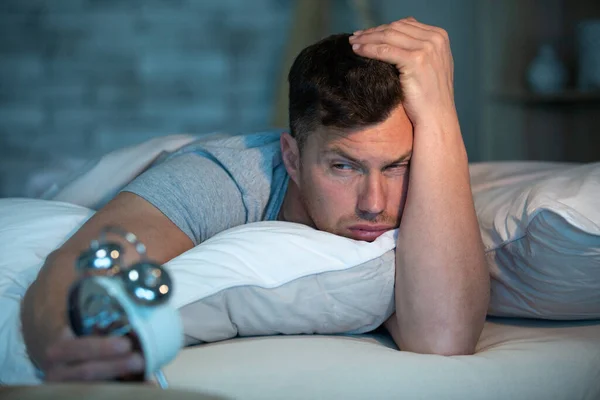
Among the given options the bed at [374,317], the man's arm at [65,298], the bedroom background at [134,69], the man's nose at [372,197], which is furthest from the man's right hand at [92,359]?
the bedroom background at [134,69]

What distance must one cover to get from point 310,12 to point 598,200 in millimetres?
2164

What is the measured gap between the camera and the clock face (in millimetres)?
776

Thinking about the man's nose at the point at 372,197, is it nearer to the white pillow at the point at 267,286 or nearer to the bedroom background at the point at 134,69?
the white pillow at the point at 267,286

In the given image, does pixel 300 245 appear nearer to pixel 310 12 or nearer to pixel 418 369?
pixel 418 369

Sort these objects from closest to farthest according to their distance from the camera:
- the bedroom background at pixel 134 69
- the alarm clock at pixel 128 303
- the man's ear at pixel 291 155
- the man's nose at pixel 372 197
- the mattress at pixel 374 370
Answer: the alarm clock at pixel 128 303, the mattress at pixel 374 370, the man's nose at pixel 372 197, the man's ear at pixel 291 155, the bedroom background at pixel 134 69

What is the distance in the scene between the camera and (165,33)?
3344 mm

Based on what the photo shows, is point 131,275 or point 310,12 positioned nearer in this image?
point 131,275

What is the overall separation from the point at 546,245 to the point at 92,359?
77 centimetres

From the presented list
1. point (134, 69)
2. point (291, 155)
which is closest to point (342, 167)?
point (291, 155)

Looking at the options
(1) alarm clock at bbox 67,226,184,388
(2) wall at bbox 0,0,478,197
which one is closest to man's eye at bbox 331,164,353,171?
(1) alarm clock at bbox 67,226,184,388

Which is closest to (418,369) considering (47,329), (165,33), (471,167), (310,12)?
(47,329)

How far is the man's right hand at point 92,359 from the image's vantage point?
2.54ft

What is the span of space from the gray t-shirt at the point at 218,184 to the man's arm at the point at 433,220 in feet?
1.11

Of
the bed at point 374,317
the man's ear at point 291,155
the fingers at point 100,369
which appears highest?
the man's ear at point 291,155
